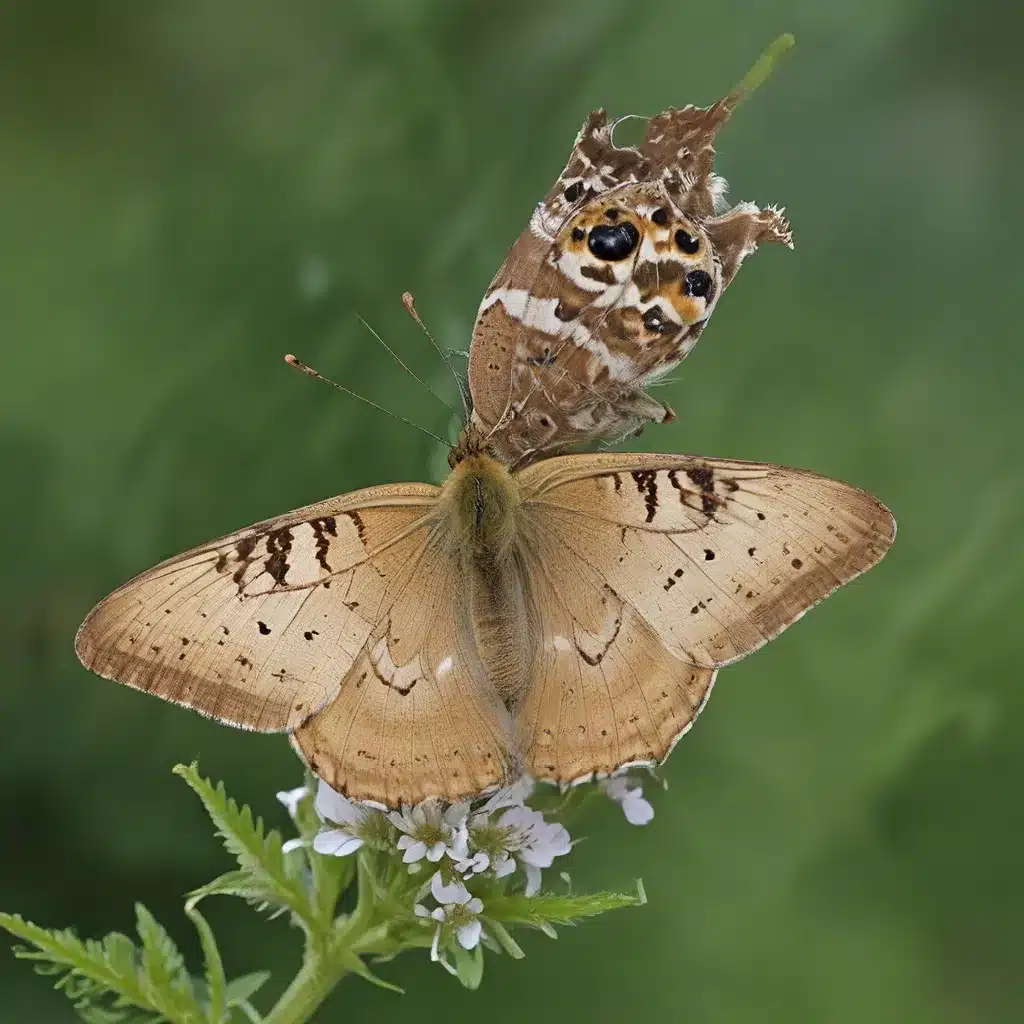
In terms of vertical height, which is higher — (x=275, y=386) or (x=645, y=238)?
(x=645, y=238)

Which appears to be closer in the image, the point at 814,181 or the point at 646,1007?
the point at 646,1007

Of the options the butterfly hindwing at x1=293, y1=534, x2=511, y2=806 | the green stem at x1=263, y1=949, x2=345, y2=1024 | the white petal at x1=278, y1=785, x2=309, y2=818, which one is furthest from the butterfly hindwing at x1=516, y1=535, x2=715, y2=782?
the green stem at x1=263, y1=949, x2=345, y2=1024

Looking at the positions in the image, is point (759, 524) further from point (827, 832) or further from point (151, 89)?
point (151, 89)

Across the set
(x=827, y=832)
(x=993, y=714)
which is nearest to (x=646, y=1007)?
(x=827, y=832)

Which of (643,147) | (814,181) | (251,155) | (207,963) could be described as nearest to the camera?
(207,963)

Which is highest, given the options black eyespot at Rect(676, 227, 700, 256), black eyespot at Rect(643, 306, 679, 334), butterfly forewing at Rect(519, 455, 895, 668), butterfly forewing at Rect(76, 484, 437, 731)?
black eyespot at Rect(676, 227, 700, 256)

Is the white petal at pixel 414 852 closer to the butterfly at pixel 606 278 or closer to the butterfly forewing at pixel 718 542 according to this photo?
the butterfly forewing at pixel 718 542

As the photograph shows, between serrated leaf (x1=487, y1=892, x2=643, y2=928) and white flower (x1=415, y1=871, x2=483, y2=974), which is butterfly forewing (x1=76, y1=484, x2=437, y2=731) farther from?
serrated leaf (x1=487, y1=892, x2=643, y2=928)

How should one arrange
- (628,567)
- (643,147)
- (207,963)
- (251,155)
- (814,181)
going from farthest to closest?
1. (814,181)
2. (251,155)
3. (643,147)
4. (628,567)
5. (207,963)

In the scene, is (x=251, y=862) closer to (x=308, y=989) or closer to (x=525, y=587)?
(x=308, y=989)
